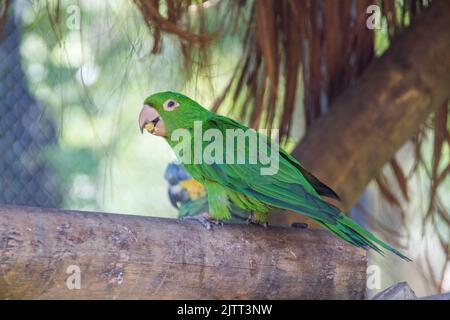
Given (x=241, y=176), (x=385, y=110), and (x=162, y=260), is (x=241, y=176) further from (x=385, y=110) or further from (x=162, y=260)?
(x=385, y=110)

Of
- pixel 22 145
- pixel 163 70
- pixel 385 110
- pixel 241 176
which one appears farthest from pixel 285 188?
pixel 22 145

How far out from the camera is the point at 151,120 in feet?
6.50

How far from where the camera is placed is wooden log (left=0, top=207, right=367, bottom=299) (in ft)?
4.85

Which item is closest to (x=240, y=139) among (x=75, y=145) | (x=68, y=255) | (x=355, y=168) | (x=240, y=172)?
(x=240, y=172)

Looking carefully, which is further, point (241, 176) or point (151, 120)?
point (151, 120)

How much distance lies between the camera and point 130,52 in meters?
2.06

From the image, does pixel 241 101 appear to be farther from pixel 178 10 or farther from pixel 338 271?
pixel 338 271

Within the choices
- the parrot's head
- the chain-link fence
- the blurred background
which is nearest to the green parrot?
the parrot's head

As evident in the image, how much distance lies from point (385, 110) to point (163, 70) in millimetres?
773

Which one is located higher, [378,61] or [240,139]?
[378,61]

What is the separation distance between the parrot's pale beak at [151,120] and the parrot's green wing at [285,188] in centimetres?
12

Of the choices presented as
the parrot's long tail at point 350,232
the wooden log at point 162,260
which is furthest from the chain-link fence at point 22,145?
the parrot's long tail at point 350,232
